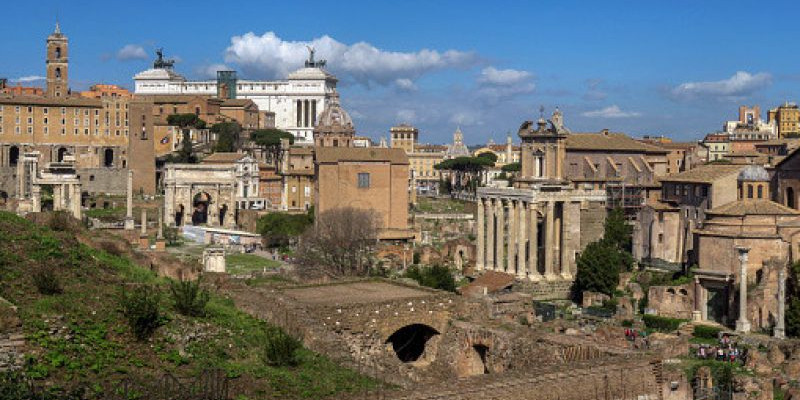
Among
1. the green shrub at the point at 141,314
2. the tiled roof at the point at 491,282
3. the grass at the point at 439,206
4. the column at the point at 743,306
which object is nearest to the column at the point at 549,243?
the tiled roof at the point at 491,282

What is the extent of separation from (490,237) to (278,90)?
243 ft

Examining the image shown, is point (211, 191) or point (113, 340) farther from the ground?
point (211, 191)

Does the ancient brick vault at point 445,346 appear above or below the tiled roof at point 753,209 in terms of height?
below

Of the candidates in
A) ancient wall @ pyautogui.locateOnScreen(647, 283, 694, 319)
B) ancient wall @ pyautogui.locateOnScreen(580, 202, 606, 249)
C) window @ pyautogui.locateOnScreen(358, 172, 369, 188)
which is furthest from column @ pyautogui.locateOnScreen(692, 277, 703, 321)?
window @ pyautogui.locateOnScreen(358, 172, 369, 188)

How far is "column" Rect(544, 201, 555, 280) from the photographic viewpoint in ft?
168

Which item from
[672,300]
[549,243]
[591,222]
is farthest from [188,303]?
[591,222]

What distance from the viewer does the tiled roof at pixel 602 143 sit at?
211 ft

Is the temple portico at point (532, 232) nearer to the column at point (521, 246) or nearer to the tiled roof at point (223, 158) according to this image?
the column at point (521, 246)

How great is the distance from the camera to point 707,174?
2039 inches

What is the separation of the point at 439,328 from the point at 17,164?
7033cm

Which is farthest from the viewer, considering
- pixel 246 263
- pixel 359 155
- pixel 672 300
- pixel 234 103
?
pixel 234 103

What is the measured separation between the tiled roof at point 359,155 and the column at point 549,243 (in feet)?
59.7

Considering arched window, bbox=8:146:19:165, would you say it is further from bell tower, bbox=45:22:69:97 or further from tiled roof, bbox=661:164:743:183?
tiled roof, bbox=661:164:743:183

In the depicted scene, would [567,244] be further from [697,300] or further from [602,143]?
[602,143]
